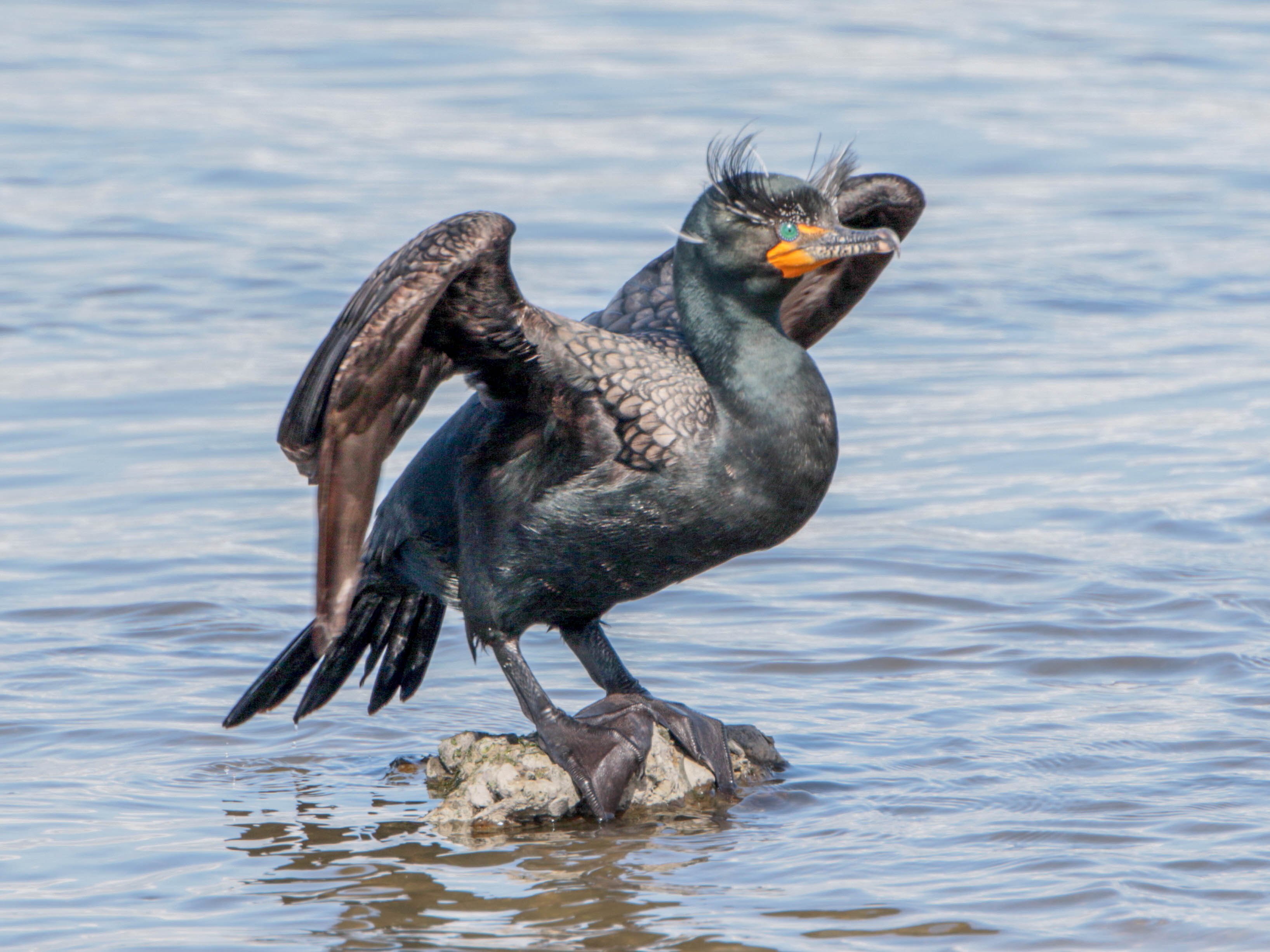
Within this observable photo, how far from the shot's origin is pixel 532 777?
496 centimetres

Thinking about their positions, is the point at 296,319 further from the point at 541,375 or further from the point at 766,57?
the point at 766,57

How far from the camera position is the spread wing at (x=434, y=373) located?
4.46 meters

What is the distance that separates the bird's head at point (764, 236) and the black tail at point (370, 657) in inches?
55.3

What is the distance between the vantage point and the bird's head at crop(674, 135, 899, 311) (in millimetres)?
4934

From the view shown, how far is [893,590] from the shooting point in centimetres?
682

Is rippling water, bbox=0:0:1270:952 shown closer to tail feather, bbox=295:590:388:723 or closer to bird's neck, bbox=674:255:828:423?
tail feather, bbox=295:590:388:723

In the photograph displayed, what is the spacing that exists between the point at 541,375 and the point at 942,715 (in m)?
1.68

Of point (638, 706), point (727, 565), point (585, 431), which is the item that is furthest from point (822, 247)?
point (727, 565)

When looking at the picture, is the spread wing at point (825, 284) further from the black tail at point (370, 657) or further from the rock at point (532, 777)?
the rock at point (532, 777)

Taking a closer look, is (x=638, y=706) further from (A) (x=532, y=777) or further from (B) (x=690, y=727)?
(A) (x=532, y=777)

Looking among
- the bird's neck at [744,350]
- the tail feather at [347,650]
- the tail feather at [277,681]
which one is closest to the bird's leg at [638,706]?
the tail feather at [347,650]

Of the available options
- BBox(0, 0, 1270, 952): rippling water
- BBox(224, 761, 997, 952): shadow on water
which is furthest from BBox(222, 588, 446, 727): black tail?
BBox(224, 761, 997, 952): shadow on water

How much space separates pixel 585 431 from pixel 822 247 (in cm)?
78

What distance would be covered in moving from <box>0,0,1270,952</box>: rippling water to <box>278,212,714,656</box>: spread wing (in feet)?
2.98
